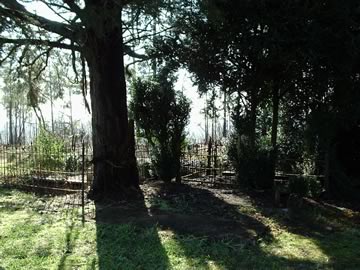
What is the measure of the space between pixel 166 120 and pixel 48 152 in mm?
4653

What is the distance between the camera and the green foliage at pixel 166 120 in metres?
10.4

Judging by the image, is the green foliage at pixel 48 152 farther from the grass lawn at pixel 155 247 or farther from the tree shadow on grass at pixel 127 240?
the grass lawn at pixel 155 247

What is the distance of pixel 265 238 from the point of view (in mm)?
6305

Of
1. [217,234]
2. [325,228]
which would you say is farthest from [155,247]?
[325,228]

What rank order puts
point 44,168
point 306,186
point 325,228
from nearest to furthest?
1. point 325,228
2. point 306,186
3. point 44,168

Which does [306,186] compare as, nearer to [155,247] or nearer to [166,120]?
[166,120]

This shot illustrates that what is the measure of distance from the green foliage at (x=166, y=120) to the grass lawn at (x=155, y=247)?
3.41 m

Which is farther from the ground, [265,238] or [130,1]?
[130,1]

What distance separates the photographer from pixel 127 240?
615 centimetres

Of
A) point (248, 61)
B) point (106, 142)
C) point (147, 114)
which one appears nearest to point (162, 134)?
point (147, 114)

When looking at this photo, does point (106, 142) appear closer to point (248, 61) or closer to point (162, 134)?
point (162, 134)

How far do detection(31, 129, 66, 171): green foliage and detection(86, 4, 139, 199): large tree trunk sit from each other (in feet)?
10.5

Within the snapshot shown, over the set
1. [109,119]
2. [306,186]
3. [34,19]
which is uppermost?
[34,19]

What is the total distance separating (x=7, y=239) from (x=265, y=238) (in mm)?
3636
